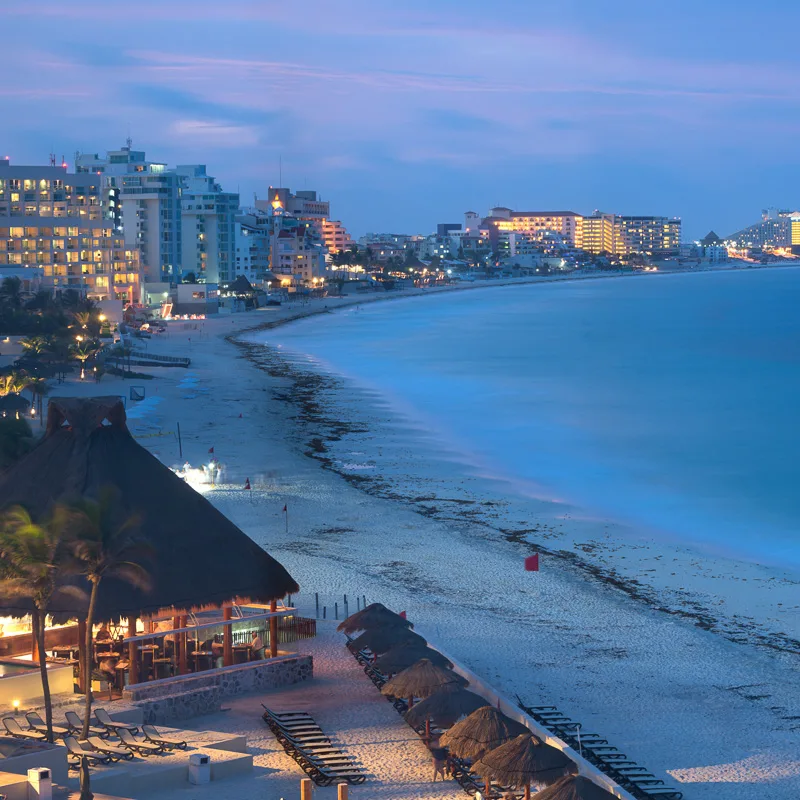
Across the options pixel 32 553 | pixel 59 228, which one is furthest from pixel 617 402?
pixel 59 228

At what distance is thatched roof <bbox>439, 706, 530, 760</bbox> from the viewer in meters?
13.2

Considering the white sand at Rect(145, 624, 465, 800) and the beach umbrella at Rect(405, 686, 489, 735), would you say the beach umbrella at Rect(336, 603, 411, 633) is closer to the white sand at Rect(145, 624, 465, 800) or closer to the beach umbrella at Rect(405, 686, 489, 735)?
the white sand at Rect(145, 624, 465, 800)

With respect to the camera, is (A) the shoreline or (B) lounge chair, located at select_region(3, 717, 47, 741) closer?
(B) lounge chair, located at select_region(3, 717, 47, 741)

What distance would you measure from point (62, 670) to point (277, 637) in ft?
10.1

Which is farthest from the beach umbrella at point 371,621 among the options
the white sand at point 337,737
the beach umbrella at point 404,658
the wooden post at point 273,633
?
the wooden post at point 273,633

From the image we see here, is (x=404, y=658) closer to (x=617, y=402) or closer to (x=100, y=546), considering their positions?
(x=100, y=546)

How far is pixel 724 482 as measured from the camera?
120 ft

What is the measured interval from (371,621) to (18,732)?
18.0 feet

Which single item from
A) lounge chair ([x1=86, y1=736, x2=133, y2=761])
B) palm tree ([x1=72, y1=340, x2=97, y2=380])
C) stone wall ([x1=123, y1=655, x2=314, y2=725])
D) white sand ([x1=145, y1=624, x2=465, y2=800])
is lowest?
white sand ([x1=145, y1=624, x2=465, y2=800])

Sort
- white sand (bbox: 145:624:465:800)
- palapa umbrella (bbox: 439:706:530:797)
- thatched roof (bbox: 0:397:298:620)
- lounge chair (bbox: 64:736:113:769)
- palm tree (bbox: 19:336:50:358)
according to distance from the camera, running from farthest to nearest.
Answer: palm tree (bbox: 19:336:50:358), thatched roof (bbox: 0:397:298:620), palapa umbrella (bbox: 439:706:530:797), white sand (bbox: 145:624:465:800), lounge chair (bbox: 64:736:113:769)

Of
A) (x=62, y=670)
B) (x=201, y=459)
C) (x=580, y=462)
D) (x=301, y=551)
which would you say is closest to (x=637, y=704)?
(x=62, y=670)

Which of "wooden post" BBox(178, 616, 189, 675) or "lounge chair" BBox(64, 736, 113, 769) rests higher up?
"wooden post" BBox(178, 616, 189, 675)

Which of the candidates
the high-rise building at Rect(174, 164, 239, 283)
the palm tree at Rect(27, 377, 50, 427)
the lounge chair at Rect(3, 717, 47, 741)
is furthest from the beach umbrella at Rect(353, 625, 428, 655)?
the high-rise building at Rect(174, 164, 239, 283)

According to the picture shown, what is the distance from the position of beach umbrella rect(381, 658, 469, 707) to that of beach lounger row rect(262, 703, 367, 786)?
41.9 inches
